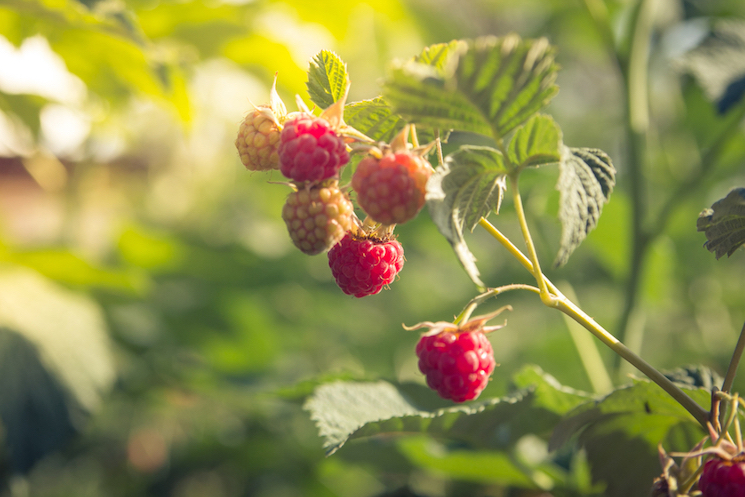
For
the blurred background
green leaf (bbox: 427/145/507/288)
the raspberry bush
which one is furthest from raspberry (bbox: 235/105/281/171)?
the blurred background

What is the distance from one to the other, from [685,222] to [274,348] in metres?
1.16

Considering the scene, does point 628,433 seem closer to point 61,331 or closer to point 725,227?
point 725,227

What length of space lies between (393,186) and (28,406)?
2.53 feet

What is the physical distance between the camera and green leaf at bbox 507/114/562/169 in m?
0.35

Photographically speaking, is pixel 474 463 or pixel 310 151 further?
pixel 474 463

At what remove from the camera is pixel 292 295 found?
178 centimetres

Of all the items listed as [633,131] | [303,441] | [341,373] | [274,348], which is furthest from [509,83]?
[274,348]

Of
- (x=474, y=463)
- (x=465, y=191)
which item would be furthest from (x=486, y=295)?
(x=474, y=463)

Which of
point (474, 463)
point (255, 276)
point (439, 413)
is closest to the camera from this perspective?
point (439, 413)

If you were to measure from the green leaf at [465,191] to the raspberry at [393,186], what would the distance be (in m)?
0.01

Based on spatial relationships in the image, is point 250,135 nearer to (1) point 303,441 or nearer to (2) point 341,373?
(2) point 341,373

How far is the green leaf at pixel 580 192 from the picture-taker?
12.8 inches

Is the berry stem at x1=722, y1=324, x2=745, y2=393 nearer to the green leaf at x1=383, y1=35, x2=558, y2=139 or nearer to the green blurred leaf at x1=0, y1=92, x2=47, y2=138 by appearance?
the green leaf at x1=383, y1=35, x2=558, y2=139

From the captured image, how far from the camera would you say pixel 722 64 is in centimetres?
75
